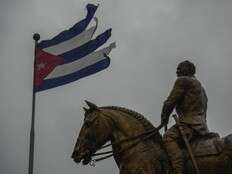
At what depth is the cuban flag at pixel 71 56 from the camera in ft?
87.8

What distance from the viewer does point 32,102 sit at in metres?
25.8

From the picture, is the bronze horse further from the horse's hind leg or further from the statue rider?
the statue rider

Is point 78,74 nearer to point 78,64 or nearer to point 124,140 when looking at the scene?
point 78,64

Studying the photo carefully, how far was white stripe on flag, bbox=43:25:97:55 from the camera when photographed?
27.3 meters

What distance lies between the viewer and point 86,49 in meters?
27.3

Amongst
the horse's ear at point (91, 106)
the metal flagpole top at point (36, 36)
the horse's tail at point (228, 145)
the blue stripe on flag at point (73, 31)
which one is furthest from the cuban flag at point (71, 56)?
the horse's tail at point (228, 145)

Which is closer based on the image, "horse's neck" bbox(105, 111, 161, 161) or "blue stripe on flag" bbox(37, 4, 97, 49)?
"horse's neck" bbox(105, 111, 161, 161)

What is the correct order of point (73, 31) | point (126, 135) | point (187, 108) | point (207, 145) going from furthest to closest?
point (73, 31)
point (187, 108)
point (126, 135)
point (207, 145)

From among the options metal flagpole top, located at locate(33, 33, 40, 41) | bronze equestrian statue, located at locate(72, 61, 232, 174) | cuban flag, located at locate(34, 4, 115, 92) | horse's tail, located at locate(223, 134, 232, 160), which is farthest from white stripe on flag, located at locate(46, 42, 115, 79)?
horse's tail, located at locate(223, 134, 232, 160)

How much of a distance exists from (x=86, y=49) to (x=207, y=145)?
9.34 metres

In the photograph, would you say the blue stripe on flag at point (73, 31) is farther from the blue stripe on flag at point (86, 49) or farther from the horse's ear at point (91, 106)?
the horse's ear at point (91, 106)

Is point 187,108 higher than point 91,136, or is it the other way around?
point 187,108

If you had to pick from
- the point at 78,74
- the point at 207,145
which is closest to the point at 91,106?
the point at 207,145

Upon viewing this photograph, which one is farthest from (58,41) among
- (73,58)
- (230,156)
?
(230,156)
